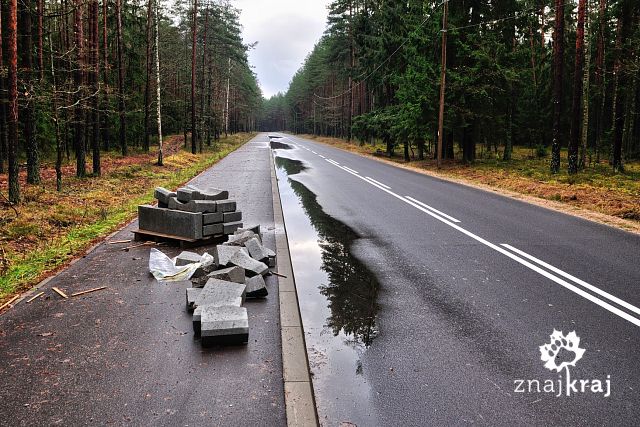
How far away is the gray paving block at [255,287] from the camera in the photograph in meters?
5.72

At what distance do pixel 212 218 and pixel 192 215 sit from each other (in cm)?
40

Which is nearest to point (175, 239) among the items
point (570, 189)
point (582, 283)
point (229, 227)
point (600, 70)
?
point (229, 227)

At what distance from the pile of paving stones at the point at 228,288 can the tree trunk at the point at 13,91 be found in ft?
25.7

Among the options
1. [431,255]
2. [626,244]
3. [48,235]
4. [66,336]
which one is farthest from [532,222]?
[48,235]

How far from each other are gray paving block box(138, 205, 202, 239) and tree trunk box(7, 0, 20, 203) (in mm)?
5594

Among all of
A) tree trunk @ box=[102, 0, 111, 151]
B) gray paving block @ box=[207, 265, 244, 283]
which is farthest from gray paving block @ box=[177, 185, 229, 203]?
tree trunk @ box=[102, 0, 111, 151]

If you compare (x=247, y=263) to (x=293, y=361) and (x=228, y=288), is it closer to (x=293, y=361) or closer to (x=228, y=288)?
(x=228, y=288)

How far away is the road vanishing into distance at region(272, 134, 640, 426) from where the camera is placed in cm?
332

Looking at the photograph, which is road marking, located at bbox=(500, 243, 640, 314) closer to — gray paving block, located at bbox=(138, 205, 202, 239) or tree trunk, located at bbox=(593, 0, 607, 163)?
gray paving block, located at bbox=(138, 205, 202, 239)

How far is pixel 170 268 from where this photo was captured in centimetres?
671

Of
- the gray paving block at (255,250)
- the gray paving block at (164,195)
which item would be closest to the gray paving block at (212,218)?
the gray paving block at (164,195)

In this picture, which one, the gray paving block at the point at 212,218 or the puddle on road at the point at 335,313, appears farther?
the gray paving block at the point at 212,218

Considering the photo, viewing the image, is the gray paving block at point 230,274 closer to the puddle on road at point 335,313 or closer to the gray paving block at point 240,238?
the puddle on road at point 335,313

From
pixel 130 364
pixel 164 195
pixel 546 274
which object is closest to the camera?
pixel 130 364
